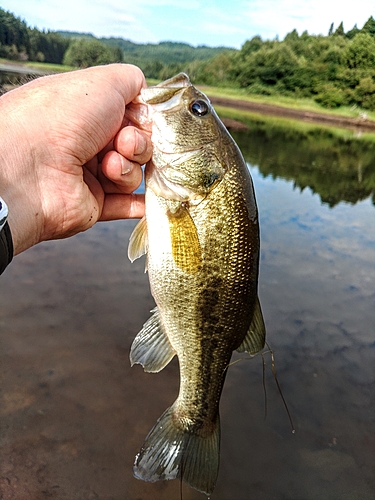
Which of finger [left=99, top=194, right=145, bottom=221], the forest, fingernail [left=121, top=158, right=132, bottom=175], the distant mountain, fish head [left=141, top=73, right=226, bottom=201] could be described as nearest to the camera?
fish head [left=141, top=73, right=226, bottom=201]

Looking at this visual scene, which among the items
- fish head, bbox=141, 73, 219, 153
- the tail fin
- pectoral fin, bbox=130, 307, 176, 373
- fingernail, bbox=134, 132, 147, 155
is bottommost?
the tail fin

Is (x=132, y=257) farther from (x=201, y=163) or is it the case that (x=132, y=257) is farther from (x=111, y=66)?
(x=111, y=66)

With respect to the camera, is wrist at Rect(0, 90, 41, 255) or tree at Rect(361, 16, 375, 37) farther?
tree at Rect(361, 16, 375, 37)

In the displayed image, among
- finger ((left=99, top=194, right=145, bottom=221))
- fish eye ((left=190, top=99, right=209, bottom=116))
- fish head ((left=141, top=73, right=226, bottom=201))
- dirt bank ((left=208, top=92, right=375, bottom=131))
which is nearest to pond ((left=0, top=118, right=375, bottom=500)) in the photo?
finger ((left=99, top=194, right=145, bottom=221))

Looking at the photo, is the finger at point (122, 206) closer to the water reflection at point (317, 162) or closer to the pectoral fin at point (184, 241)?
the pectoral fin at point (184, 241)

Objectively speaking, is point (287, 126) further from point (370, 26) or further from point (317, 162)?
point (370, 26)

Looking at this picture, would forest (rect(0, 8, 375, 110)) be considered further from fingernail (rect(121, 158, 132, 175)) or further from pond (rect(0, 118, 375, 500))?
fingernail (rect(121, 158, 132, 175))

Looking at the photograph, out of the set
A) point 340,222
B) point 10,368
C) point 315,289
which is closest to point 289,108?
point 340,222
